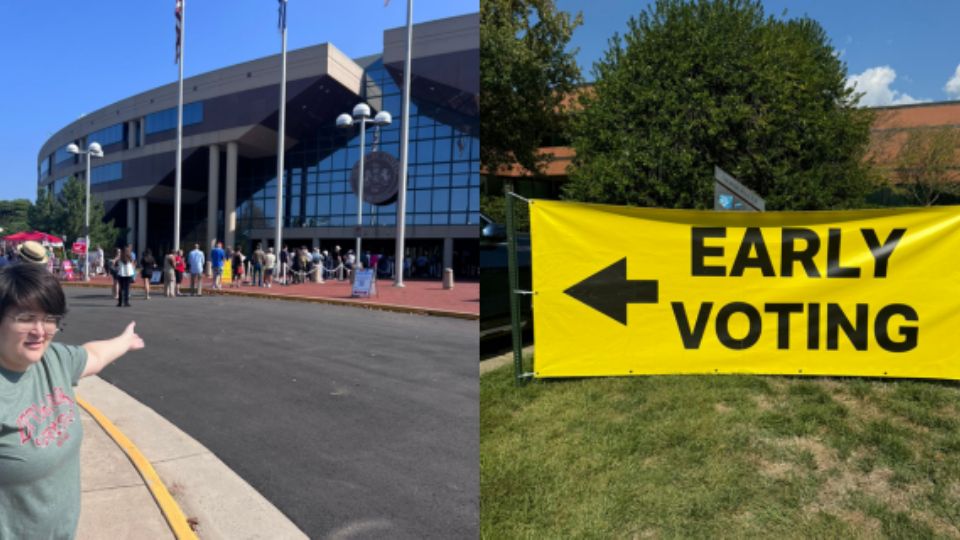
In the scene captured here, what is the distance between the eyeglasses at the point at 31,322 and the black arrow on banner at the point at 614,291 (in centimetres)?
414

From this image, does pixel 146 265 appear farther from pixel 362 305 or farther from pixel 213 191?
pixel 213 191

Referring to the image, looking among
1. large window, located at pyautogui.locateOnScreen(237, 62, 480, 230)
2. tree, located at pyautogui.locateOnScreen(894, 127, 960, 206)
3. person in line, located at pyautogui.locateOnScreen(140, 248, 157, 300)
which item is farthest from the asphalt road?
tree, located at pyautogui.locateOnScreen(894, 127, 960, 206)

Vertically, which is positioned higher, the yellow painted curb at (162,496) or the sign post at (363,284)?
the sign post at (363,284)

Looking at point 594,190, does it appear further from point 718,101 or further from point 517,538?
point 517,538

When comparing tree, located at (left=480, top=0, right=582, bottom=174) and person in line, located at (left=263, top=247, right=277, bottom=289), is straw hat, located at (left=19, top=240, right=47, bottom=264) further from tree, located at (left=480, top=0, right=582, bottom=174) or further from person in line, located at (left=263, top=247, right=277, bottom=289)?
person in line, located at (left=263, top=247, right=277, bottom=289)

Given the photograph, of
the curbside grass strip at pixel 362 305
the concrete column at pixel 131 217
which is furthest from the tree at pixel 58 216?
the concrete column at pixel 131 217

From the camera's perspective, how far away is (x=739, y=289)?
17.5ft

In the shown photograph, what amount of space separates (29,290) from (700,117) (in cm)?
1693

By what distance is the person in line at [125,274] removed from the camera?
3.56 metres

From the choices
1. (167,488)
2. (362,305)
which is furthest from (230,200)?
(167,488)

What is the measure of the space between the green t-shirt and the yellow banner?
12.8ft

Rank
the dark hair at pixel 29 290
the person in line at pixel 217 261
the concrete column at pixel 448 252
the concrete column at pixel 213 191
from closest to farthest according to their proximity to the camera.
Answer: the dark hair at pixel 29 290 → the person in line at pixel 217 261 → the concrete column at pixel 448 252 → the concrete column at pixel 213 191

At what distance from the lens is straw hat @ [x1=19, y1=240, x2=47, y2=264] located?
1.53 m

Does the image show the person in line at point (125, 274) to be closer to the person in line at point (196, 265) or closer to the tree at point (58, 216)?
the tree at point (58, 216)
